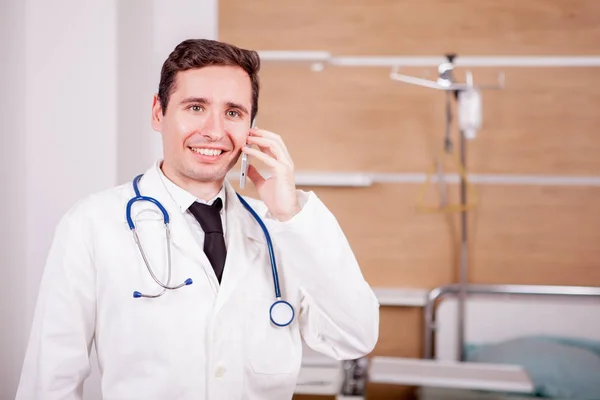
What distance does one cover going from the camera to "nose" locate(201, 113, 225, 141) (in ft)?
4.61

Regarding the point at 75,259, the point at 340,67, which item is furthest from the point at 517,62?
the point at 75,259

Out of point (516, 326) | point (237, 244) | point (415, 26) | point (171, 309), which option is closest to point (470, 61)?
point (415, 26)

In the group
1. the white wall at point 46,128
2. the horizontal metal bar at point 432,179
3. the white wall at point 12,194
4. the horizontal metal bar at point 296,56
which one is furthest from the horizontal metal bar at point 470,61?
the white wall at point 12,194

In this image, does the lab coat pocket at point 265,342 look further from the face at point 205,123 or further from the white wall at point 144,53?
the white wall at point 144,53

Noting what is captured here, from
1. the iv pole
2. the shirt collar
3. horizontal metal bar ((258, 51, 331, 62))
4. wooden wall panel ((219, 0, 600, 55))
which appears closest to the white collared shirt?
the shirt collar

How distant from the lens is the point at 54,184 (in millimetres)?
1854

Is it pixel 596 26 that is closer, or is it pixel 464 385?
pixel 464 385

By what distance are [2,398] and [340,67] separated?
79.5 inches

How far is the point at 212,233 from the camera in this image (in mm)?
1487

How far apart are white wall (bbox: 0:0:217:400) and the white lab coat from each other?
1.39 feet

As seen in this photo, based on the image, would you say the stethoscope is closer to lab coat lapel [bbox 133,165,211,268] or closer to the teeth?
lab coat lapel [bbox 133,165,211,268]

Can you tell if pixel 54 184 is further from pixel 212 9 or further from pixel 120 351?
pixel 212 9

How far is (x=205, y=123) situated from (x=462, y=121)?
1.65m

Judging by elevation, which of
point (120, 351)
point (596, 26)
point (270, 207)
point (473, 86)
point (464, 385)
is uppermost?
point (596, 26)
